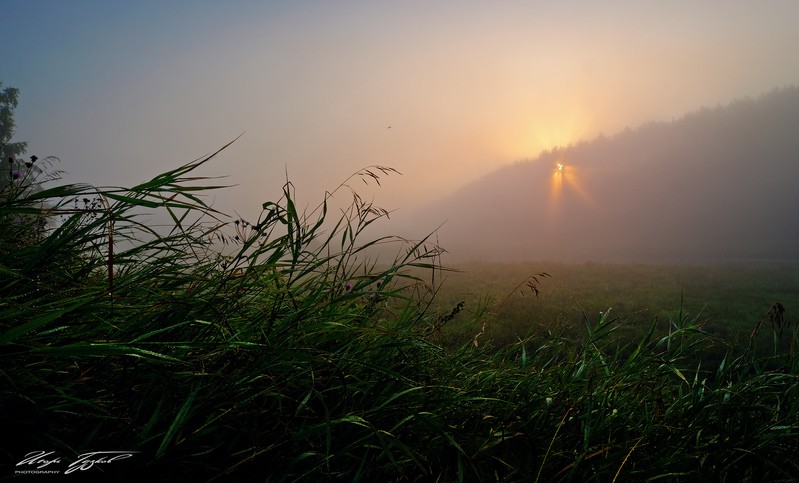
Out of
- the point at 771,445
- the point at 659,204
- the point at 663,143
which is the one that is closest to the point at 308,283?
the point at 771,445

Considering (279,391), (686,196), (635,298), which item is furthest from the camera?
(686,196)

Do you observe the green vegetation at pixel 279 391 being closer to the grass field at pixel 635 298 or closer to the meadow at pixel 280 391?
the meadow at pixel 280 391

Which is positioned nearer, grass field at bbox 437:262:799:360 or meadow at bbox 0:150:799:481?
meadow at bbox 0:150:799:481

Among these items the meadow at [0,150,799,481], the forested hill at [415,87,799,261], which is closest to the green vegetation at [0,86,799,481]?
the meadow at [0,150,799,481]

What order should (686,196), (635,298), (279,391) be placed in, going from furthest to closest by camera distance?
(686,196)
(635,298)
(279,391)

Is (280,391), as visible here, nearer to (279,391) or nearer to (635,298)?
(279,391)

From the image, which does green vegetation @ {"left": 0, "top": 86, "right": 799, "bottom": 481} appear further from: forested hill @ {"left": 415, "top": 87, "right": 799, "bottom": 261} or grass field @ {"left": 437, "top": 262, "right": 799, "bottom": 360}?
forested hill @ {"left": 415, "top": 87, "right": 799, "bottom": 261}

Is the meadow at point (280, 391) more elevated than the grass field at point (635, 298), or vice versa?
the meadow at point (280, 391)

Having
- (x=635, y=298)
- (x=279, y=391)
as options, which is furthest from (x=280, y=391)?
(x=635, y=298)

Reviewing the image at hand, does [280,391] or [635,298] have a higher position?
[280,391]

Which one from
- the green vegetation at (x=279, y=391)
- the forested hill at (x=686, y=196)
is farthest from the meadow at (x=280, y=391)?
the forested hill at (x=686, y=196)

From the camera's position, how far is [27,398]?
48.8 inches

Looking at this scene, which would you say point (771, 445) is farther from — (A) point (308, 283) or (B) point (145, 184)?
(B) point (145, 184)

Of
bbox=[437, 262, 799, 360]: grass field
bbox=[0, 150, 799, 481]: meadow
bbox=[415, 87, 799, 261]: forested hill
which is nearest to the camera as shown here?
bbox=[0, 150, 799, 481]: meadow
